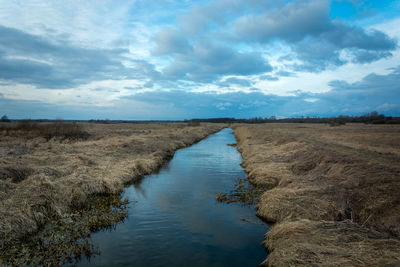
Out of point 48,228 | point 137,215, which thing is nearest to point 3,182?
point 48,228

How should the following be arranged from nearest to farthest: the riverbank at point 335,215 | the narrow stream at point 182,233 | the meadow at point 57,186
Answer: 1. the riverbank at point 335,215
2. the narrow stream at point 182,233
3. the meadow at point 57,186

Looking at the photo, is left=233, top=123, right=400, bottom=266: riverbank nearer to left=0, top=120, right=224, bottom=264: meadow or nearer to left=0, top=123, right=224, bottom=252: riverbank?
left=0, top=120, right=224, bottom=264: meadow

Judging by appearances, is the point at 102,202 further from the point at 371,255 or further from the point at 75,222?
the point at 371,255

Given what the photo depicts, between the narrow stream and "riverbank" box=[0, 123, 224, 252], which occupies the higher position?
"riverbank" box=[0, 123, 224, 252]

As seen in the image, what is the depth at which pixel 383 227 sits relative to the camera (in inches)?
318

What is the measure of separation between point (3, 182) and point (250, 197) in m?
12.3

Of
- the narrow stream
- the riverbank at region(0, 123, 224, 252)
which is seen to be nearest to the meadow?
the riverbank at region(0, 123, 224, 252)

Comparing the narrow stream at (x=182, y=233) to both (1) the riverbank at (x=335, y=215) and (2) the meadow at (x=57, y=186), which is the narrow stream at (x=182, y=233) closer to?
(1) the riverbank at (x=335, y=215)

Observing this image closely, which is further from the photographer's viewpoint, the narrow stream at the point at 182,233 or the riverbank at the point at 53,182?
the riverbank at the point at 53,182

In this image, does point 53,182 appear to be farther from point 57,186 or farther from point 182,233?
point 182,233

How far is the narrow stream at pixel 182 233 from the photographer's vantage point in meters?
8.09

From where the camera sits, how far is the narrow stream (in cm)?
809

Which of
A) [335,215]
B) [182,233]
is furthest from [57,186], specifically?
[335,215]

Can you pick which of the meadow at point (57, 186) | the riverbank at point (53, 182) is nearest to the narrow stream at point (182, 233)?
the meadow at point (57, 186)
